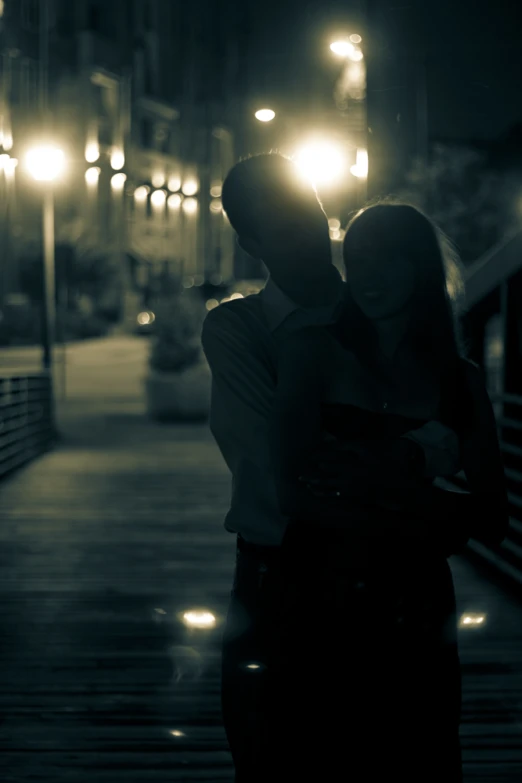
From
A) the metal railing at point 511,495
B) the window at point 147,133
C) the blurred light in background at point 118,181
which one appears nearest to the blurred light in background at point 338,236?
the metal railing at point 511,495

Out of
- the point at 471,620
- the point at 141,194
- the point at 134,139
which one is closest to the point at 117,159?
the point at 141,194

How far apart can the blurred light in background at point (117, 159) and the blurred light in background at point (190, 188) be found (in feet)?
26.6

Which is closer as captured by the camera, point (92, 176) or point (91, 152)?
point (92, 176)

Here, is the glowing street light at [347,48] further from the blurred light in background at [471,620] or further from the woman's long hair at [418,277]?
the woman's long hair at [418,277]

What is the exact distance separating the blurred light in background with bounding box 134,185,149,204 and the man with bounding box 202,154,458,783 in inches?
2959

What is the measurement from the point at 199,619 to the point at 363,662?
4225 mm

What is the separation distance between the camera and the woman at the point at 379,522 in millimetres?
1859

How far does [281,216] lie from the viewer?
1915mm

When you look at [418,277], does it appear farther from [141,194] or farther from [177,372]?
[141,194]

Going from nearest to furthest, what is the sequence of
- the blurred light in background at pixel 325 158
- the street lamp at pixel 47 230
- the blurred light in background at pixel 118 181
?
the blurred light in background at pixel 325 158 < the street lamp at pixel 47 230 < the blurred light in background at pixel 118 181

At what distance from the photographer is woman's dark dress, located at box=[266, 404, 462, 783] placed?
1.93m

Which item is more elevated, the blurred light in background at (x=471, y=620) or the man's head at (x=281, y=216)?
the man's head at (x=281, y=216)

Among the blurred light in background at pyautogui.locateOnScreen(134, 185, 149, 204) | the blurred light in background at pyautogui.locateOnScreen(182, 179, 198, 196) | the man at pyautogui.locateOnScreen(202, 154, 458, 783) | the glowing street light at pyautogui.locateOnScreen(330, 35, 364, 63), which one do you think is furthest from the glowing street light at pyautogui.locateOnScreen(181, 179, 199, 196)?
the man at pyautogui.locateOnScreen(202, 154, 458, 783)

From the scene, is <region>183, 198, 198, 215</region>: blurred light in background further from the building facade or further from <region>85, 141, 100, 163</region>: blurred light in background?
<region>85, 141, 100, 163</region>: blurred light in background
